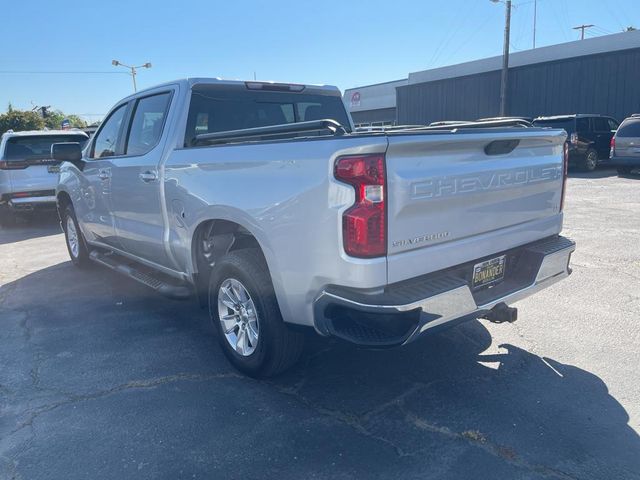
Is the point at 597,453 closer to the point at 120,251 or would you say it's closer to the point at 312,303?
the point at 312,303

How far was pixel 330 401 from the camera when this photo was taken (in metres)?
3.40

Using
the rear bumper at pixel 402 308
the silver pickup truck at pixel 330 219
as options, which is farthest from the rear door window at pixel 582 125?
the rear bumper at pixel 402 308

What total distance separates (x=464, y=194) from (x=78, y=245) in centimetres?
528

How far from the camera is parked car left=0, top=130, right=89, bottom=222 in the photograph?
999 cm

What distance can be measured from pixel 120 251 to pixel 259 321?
2.74 meters

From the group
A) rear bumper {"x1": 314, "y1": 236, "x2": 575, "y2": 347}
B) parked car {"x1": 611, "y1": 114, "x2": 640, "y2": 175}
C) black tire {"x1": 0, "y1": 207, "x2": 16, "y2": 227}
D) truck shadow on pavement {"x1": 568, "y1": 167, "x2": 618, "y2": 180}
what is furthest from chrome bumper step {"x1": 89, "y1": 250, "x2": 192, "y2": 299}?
truck shadow on pavement {"x1": 568, "y1": 167, "x2": 618, "y2": 180}

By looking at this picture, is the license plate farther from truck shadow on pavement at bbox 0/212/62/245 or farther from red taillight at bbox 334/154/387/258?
truck shadow on pavement at bbox 0/212/62/245

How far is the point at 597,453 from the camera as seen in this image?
278 centimetres

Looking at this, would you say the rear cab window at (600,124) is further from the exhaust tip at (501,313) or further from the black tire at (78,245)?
the exhaust tip at (501,313)

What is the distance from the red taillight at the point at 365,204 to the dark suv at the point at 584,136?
1541 centimetres

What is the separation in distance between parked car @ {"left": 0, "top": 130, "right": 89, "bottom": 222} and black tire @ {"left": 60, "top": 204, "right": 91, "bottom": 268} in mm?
3345

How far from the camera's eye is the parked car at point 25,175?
393 inches

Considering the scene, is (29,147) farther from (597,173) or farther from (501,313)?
(597,173)

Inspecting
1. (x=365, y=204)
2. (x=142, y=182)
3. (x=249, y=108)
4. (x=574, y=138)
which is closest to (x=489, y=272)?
(x=365, y=204)
